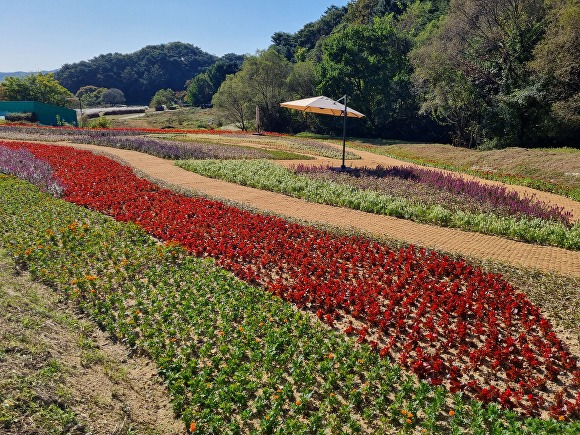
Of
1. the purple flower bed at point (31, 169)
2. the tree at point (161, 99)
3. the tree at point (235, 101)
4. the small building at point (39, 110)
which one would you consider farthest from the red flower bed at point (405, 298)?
the tree at point (161, 99)

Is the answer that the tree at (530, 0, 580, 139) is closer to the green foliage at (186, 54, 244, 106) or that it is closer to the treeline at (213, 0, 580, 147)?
the treeline at (213, 0, 580, 147)

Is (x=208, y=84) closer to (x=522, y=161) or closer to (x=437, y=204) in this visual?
(x=522, y=161)

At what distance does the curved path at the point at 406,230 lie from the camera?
27.4 feet

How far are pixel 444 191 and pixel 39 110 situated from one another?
5039 centimetres

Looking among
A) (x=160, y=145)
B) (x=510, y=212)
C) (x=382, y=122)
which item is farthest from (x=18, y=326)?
(x=382, y=122)

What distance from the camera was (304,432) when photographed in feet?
12.3

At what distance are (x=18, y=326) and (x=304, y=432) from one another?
3.65m

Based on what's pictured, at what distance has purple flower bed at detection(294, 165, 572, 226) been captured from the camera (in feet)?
37.4

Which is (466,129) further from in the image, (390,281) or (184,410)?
(184,410)

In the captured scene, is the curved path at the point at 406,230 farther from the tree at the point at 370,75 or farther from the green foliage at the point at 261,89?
the green foliage at the point at 261,89

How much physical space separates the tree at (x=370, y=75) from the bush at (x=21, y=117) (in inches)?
1308

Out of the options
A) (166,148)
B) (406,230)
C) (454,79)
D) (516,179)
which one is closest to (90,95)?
(166,148)

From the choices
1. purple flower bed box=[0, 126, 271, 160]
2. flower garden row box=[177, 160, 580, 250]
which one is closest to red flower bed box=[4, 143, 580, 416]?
flower garden row box=[177, 160, 580, 250]

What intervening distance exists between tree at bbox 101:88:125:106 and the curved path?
10756cm
